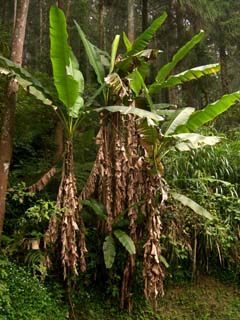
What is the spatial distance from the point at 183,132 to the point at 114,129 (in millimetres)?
1024

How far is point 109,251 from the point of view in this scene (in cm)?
524

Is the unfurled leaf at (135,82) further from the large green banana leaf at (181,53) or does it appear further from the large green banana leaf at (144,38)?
the large green banana leaf at (181,53)

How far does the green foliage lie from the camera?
439 centimetres

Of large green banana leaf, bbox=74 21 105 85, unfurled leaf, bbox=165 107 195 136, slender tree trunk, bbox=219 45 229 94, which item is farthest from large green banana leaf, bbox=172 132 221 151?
slender tree trunk, bbox=219 45 229 94

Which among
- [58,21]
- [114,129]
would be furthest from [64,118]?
[58,21]

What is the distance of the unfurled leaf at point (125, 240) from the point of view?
16.7 feet

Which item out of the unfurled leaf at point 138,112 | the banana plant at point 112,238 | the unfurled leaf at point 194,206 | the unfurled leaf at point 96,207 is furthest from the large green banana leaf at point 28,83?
the unfurled leaf at point 194,206

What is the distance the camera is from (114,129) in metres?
5.70

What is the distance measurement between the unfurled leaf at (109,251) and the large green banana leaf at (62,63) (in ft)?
5.93

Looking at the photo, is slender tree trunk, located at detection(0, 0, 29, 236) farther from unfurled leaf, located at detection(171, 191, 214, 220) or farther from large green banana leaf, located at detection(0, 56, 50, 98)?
unfurled leaf, located at detection(171, 191, 214, 220)

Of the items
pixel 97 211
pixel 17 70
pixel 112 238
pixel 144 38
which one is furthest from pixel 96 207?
pixel 144 38

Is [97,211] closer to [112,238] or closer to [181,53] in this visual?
[112,238]

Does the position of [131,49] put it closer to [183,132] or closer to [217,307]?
[183,132]

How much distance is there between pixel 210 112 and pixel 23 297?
3538 mm
